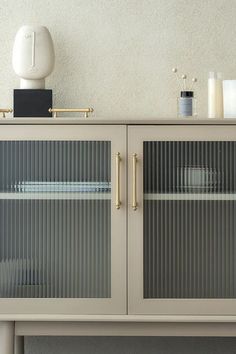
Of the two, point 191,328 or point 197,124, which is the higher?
point 197,124

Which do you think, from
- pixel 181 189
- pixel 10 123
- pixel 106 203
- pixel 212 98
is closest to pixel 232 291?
pixel 181 189

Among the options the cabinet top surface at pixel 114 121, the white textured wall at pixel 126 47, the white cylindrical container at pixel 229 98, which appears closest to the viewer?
the cabinet top surface at pixel 114 121

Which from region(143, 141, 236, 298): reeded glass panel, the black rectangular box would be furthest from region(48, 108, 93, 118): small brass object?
region(143, 141, 236, 298): reeded glass panel

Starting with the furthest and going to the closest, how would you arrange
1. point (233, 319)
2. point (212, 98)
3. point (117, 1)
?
point (117, 1) → point (212, 98) → point (233, 319)

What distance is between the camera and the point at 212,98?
1964mm

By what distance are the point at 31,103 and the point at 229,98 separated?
1.98 feet

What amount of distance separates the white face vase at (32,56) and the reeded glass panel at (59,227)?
0.28 m

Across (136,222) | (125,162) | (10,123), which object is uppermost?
(10,123)

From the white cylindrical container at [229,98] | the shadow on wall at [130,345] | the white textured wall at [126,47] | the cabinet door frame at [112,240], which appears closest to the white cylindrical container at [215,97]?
the white cylindrical container at [229,98]

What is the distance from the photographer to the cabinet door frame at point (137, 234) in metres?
1.80

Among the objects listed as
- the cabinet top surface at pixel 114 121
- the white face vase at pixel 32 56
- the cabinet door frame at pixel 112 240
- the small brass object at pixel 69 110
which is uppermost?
the white face vase at pixel 32 56

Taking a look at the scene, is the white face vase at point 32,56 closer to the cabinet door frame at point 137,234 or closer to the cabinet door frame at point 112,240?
the cabinet door frame at point 112,240

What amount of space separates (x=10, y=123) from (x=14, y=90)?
0.64ft

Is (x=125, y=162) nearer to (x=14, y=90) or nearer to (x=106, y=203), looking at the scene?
(x=106, y=203)
